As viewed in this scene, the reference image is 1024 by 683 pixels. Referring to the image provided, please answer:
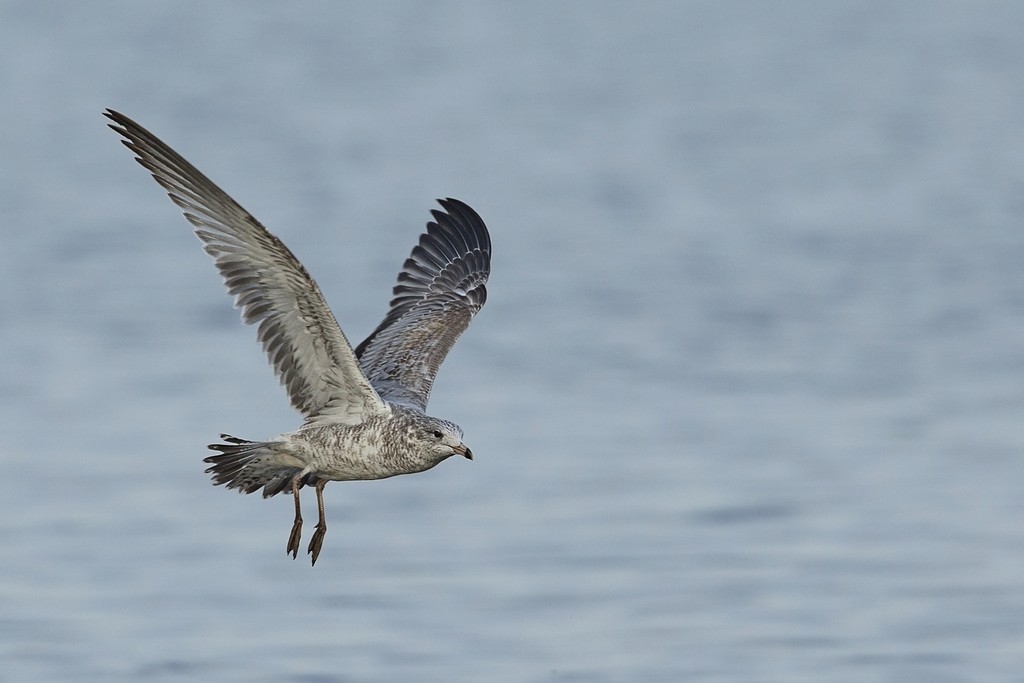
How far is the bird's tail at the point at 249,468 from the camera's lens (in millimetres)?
10117

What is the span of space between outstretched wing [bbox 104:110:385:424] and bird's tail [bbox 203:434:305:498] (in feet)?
1.07

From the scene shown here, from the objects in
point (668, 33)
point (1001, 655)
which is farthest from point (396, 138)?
point (1001, 655)

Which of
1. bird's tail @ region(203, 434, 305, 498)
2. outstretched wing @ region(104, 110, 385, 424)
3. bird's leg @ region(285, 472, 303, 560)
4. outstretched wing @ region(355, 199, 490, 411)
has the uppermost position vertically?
outstretched wing @ region(355, 199, 490, 411)

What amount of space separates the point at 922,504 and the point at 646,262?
29.9ft

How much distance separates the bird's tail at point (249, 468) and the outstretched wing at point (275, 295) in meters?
0.33

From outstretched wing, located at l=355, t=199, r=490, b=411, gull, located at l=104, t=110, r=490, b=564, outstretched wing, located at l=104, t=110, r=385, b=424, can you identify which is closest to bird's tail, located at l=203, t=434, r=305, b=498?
gull, located at l=104, t=110, r=490, b=564

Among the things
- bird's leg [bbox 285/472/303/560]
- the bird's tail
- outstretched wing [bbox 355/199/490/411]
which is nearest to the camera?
bird's leg [bbox 285/472/303/560]

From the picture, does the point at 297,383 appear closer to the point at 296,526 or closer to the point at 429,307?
the point at 296,526

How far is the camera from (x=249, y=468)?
33.9 feet

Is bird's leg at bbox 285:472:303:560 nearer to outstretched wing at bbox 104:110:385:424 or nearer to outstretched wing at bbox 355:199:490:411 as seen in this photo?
outstretched wing at bbox 104:110:385:424

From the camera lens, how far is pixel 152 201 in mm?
26672

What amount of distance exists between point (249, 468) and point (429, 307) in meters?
2.39

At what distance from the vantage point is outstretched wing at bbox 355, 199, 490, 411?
11.3 m

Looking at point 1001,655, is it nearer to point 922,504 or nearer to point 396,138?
point 922,504
